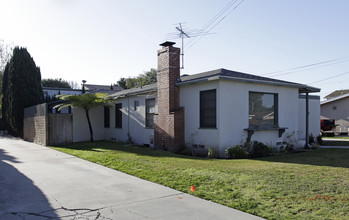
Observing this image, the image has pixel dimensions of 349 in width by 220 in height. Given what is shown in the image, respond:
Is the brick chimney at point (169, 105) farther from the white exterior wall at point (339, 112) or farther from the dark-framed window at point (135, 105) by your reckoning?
the white exterior wall at point (339, 112)

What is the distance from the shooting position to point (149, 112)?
1403 cm

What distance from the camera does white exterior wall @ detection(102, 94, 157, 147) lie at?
561 inches

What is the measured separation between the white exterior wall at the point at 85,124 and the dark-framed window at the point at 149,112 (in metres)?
5.09

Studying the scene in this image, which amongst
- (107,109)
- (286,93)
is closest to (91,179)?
(286,93)

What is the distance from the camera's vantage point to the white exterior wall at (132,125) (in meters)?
14.2

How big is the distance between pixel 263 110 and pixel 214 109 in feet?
7.92

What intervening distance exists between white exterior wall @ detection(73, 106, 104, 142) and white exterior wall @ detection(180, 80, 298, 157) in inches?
305

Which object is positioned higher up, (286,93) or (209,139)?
(286,93)

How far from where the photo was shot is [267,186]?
231 inches

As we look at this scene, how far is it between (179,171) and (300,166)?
11.3ft

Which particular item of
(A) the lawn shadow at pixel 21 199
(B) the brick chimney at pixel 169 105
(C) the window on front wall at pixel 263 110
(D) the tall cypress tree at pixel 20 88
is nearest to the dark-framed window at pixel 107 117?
(B) the brick chimney at pixel 169 105

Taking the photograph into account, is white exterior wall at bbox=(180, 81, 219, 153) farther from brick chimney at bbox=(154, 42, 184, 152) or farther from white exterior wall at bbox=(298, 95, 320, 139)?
white exterior wall at bbox=(298, 95, 320, 139)

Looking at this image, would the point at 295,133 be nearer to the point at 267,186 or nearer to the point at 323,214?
the point at 267,186

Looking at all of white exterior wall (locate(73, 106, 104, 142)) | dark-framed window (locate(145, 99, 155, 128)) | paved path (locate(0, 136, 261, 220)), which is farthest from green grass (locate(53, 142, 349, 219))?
white exterior wall (locate(73, 106, 104, 142))
